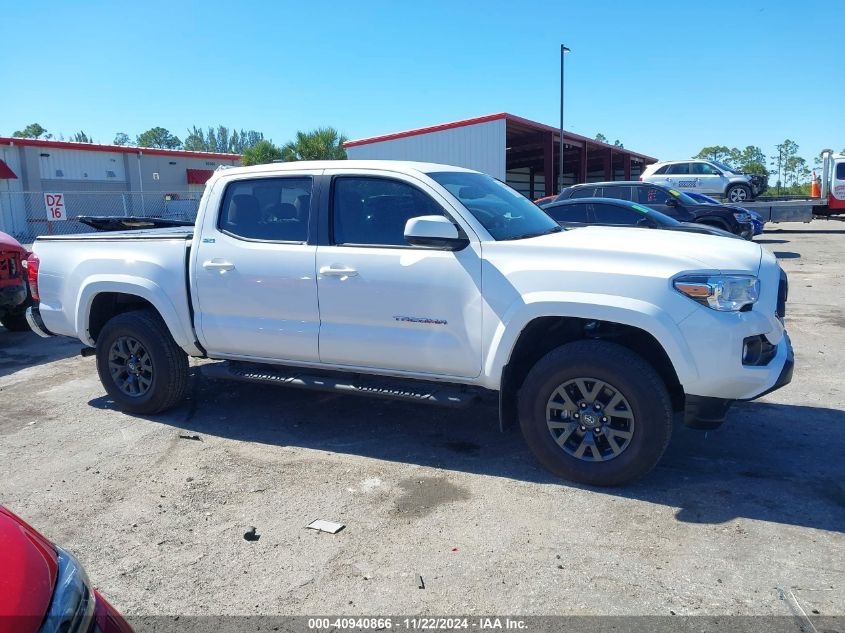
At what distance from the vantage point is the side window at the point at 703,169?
2383 centimetres

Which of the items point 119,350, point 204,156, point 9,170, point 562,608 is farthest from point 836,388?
point 204,156

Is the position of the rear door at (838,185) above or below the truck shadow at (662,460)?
above

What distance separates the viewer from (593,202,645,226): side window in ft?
36.1

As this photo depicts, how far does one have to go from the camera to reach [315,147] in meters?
35.6

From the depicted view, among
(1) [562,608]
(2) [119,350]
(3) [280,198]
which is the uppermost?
(3) [280,198]

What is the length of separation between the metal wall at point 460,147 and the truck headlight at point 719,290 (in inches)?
870

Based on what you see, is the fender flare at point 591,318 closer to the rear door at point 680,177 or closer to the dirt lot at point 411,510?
the dirt lot at point 411,510

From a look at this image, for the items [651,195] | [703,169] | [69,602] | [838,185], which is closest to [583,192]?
[651,195]

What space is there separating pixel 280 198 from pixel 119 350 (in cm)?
196

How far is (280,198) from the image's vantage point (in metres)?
5.14

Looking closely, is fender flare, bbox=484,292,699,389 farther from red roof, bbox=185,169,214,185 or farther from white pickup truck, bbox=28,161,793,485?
red roof, bbox=185,169,214,185

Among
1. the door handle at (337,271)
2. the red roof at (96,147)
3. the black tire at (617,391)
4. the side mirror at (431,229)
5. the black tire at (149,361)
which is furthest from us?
the red roof at (96,147)

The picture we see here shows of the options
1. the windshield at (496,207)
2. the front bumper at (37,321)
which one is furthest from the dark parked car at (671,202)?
the front bumper at (37,321)

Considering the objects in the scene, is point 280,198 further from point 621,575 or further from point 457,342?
point 621,575
